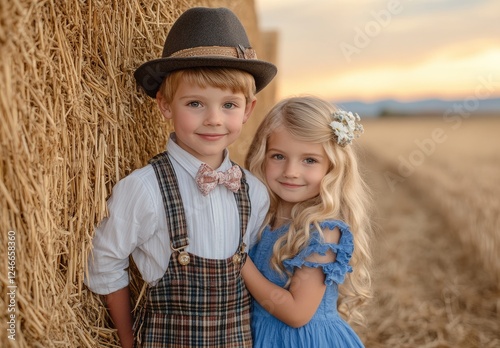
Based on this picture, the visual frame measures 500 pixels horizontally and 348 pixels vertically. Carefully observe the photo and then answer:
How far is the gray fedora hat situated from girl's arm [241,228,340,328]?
0.79 meters

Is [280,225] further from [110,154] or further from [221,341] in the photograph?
[110,154]

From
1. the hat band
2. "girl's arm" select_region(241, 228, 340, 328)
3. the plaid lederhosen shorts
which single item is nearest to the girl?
"girl's arm" select_region(241, 228, 340, 328)

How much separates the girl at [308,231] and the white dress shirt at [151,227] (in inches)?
A: 9.5

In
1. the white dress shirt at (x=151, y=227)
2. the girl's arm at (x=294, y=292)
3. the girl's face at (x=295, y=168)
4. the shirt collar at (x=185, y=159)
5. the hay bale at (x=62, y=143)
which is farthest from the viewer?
the girl's face at (x=295, y=168)

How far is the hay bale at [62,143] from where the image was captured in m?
1.77

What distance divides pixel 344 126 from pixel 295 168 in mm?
293

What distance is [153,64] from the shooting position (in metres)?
2.16

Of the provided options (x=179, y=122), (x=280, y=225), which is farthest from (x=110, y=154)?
(x=280, y=225)

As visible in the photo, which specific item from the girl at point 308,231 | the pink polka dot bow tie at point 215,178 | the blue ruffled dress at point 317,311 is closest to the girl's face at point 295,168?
the girl at point 308,231

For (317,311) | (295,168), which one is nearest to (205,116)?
(295,168)

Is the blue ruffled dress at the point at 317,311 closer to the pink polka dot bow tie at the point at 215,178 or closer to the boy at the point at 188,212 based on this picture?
the boy at the point at 188,212

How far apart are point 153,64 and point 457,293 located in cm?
367

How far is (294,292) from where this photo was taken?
7.74ft

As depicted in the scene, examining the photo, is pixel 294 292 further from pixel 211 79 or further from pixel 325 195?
pixel 211 79
